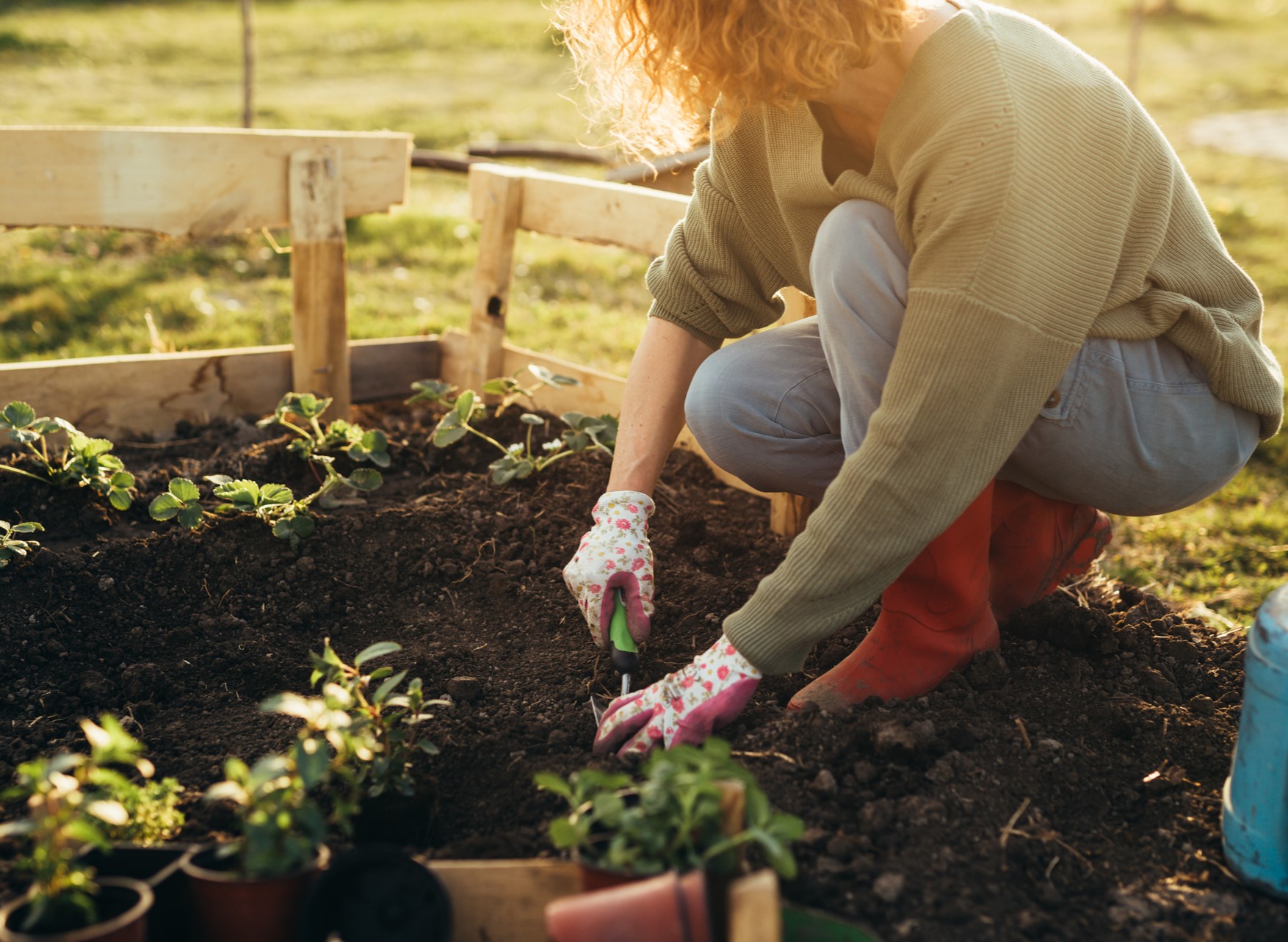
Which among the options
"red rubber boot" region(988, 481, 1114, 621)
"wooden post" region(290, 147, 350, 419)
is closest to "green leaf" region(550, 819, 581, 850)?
"red rubber boot" region(988, 481, 1114, 621)

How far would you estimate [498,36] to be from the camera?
537 inches

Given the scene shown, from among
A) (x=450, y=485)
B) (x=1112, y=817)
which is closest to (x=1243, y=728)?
(x=1112, y=817)

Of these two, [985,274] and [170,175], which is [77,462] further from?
[985,274]

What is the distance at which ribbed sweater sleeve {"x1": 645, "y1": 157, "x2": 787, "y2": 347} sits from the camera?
2115 mm

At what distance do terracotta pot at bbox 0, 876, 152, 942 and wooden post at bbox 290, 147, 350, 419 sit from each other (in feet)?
6.47

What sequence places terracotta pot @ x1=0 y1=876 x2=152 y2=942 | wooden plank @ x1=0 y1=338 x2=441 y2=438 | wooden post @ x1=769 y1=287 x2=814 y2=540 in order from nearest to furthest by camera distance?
terracotta pot @ x1=0 y1=876 x2=152 y2=942, wooden post @ x1=769 y1=287 x2=814 y2=540, wooden plank @ x1=0 y1=338 x2=441 y2=438

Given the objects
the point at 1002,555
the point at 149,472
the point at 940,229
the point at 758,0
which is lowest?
the point at 149,472

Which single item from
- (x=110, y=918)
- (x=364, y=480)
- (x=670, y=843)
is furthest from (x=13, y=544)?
(x=670, y=843)

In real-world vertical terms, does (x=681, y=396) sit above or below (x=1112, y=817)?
above

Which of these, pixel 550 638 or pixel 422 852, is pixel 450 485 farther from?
pixel 422 852

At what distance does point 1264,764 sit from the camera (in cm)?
140

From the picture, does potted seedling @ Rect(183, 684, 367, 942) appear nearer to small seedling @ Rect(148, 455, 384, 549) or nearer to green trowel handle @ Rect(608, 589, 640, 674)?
green trowel handle @ Rect(608, 589, 640, 674)

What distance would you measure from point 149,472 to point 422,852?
5.20ft

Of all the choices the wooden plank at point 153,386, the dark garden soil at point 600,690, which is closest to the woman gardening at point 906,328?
the dark garden soil at point 600,690
